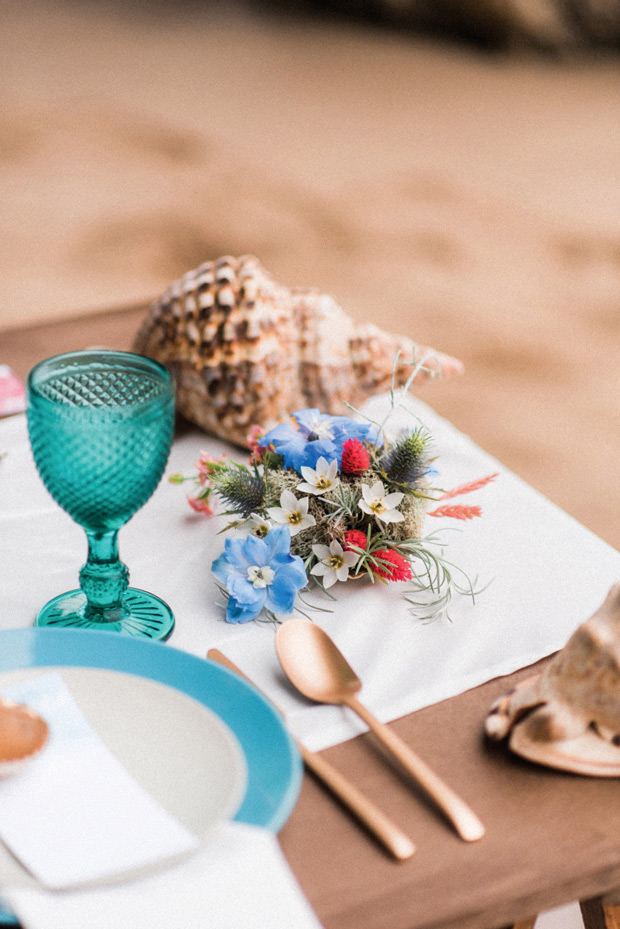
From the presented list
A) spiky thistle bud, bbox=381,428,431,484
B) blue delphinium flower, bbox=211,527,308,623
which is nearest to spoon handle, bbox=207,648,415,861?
blue delphinium flower, bbox=211,527,308,623

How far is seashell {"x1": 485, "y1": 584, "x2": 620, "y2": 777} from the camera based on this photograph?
0.57 metres

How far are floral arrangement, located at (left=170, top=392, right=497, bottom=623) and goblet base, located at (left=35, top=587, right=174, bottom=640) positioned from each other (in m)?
0.05

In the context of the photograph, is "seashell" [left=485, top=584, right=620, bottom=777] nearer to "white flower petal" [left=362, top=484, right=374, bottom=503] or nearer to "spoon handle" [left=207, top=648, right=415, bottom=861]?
Result: "spoon handle" [left=207, top=648, right=415, bottom=861]

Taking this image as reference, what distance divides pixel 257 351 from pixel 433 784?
494 mm

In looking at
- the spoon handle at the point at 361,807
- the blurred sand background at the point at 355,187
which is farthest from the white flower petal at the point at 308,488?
the blurred sand background at the point at 355,187

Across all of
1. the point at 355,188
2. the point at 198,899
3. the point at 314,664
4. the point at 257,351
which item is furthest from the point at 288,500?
the point at 355,188

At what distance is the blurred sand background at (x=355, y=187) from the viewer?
9.23 feet

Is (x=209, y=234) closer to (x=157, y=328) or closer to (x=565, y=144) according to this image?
(x=565, y=144)

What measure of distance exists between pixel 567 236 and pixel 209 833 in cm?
353

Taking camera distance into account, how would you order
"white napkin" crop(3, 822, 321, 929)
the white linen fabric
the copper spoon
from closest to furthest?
"white napkin" crop(3, 822, 321, 929), the copper spoon, the white linen fabric

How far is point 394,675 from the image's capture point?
70cm

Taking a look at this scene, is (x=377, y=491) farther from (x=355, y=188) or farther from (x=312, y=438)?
(x=355, y=188)


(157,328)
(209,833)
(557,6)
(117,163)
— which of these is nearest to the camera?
(209,833)

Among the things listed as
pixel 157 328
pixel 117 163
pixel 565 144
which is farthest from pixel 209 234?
pixel 157 328
